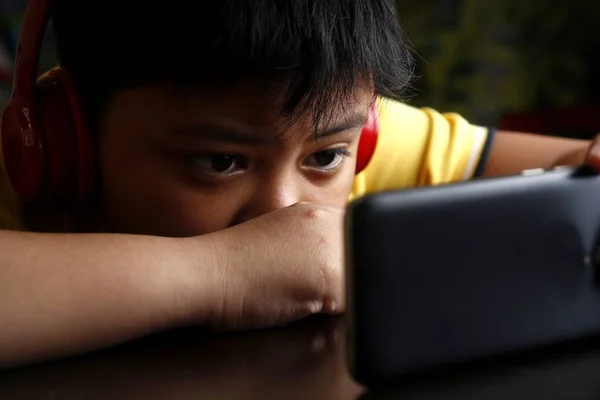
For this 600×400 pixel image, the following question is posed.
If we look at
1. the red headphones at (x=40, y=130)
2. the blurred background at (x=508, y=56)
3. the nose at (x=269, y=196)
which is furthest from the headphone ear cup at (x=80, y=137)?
the blurred background at (x=508, y=56)

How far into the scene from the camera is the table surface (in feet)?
1.36

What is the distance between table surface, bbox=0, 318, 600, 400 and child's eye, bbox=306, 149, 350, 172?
0.73 feet

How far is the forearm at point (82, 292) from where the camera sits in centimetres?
47

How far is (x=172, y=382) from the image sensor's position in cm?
44

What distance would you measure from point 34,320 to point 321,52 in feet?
0.94

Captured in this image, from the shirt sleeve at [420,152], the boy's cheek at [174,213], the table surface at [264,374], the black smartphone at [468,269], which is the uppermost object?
the black smartphone at [468,269]

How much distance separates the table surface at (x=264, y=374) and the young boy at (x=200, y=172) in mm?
16

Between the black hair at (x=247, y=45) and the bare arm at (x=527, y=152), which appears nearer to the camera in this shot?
the black hair at (x=247, y=45)

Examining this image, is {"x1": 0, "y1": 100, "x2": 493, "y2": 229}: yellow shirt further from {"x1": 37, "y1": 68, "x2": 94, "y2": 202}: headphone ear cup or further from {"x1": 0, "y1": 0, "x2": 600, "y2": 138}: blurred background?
{"x1": 0, "y1": 0, "x2": 600, "y2": 138}: blurred background

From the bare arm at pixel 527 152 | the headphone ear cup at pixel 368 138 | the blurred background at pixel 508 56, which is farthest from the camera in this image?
the blurred background at pixel 508 56

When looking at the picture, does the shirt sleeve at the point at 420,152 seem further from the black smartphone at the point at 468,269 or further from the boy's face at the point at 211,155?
the black smartphone at the point at 468,269

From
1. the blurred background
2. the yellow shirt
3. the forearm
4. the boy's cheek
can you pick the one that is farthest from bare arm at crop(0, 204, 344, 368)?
the blurred background

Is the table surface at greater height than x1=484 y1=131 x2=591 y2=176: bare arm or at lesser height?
greater

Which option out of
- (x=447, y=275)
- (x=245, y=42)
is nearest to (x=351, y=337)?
(x=447, y=275)
